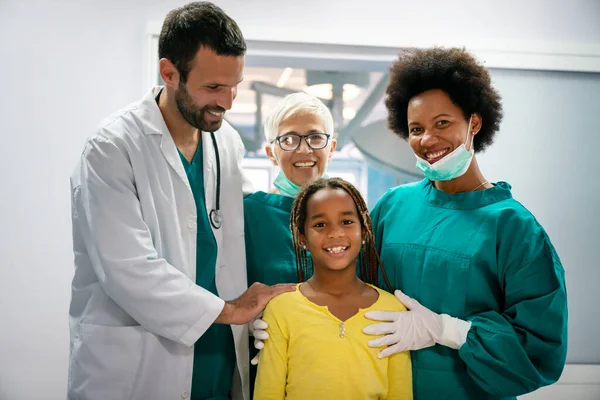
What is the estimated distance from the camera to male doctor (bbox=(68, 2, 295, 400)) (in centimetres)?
144

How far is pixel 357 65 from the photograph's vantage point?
9.75ft

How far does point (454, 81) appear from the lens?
157 cm

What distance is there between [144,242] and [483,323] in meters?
0.88

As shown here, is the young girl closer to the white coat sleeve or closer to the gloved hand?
the gloved hand

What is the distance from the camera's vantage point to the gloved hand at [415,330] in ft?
4.62

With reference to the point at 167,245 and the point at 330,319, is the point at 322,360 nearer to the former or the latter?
the point at 330,319

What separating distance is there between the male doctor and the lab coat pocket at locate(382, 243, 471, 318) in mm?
347

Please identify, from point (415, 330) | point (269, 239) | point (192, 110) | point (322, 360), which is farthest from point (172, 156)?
point (415, 330)

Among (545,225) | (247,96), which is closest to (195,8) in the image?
(545,225)

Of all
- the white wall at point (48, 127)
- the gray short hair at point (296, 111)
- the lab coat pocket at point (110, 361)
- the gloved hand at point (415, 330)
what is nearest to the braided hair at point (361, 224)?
the gloved hand at point (415, 330)

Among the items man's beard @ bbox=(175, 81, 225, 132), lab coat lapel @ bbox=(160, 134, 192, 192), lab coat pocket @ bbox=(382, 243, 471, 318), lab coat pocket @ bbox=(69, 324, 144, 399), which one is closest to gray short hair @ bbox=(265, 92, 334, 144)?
man's beard @ bbox=(175, 81, 225, 132)

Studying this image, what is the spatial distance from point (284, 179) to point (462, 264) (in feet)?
2.06

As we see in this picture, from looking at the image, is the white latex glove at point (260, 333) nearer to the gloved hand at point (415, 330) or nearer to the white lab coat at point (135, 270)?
the white lab coat at point (135, 270)

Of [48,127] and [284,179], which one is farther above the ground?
[48,127]
